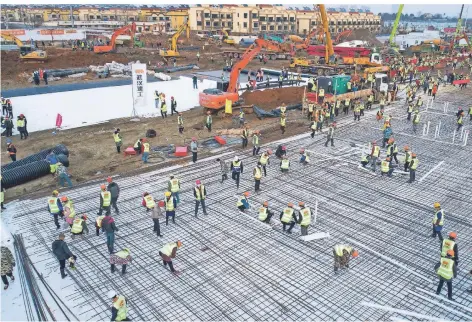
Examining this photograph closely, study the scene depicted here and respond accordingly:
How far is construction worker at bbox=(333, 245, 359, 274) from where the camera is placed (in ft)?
33.7

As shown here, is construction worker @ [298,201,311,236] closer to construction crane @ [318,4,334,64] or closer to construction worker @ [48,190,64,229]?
construction worker @ [48,190,64,229]

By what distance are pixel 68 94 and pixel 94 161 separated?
15.4m

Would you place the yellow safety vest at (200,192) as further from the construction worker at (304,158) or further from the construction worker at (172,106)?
the construction worker at (172,106)

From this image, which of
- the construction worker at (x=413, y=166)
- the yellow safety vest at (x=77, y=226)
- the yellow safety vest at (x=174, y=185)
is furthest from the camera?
the construction worker at (x=413, y=166)

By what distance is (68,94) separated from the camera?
104ft

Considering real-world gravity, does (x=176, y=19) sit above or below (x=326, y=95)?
above

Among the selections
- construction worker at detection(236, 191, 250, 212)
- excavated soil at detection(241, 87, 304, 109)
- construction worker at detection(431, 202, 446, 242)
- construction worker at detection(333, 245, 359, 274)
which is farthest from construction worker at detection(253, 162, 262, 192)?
excavated soil at detection(241, 87, 304, 109)

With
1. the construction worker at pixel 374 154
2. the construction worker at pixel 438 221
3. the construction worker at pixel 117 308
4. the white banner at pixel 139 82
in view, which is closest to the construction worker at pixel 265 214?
the construction worker at pixel 438 221

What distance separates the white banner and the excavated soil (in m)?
7.16

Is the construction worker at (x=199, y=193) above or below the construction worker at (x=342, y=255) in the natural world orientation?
above

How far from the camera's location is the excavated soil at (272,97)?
28.3 m

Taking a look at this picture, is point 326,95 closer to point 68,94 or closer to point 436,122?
point 436,122

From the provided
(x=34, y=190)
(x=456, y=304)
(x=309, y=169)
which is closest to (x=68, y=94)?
(x=34, y=190)

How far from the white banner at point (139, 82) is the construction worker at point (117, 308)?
17.9 metres
